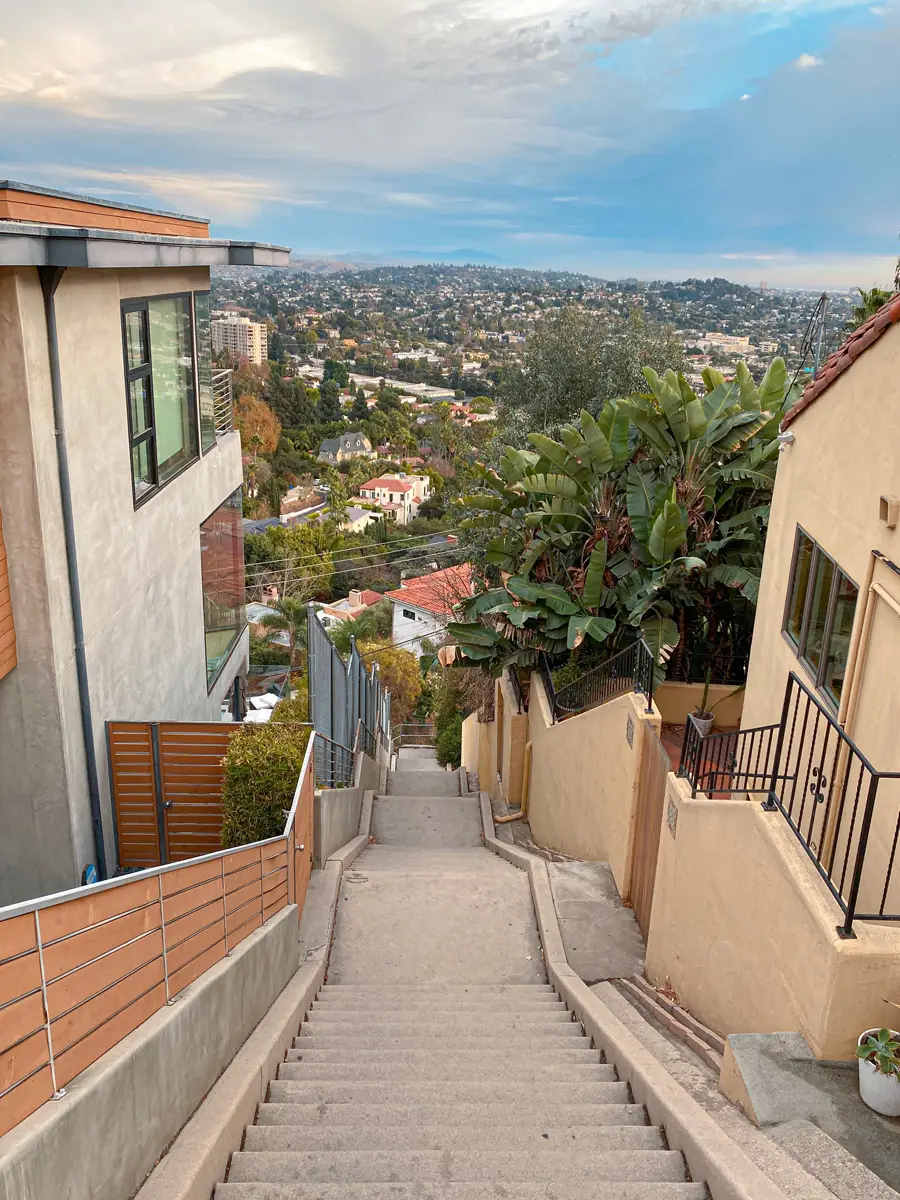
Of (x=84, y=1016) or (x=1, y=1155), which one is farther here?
(x=84, y=1016)

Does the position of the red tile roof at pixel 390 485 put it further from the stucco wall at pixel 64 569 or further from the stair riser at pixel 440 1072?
the stair riser at pixel 440 1072

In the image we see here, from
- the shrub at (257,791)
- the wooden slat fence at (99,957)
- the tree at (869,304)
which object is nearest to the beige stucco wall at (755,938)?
the wooden slat fence at (99,957)

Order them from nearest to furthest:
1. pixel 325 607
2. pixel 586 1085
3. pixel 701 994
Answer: pixel 586 1085 < pixel 701 994 < pixel 325 607

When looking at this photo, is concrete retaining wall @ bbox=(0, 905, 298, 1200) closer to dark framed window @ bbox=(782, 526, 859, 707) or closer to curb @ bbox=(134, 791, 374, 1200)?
curb @ bbox=(134, 791, 374, 1200)

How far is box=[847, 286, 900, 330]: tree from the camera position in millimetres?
12039

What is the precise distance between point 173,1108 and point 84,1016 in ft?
2.57

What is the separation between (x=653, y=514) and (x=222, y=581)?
6697 mm

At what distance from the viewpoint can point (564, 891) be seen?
994cm

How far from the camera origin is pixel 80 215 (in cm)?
778

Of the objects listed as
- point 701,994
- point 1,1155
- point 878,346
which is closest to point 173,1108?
point 1,1155

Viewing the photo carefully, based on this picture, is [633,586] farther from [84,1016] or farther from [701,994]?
[84,1016]

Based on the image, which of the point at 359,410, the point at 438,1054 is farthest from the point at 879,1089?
the point at 359,410

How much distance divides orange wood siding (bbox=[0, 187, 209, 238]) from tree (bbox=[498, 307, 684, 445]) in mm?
11530

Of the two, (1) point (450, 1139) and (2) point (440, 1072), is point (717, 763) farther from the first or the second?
(1) point (450, 1139)
